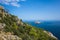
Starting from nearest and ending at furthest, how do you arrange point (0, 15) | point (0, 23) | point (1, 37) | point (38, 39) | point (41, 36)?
point (1, 37) < point (0, 23) < point (0, 15) < point (38, 39) < point (41, 36)

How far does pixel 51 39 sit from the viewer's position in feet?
167

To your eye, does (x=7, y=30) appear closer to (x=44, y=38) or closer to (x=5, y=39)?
(x=5, y=39)

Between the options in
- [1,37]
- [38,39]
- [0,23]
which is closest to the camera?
[1,37]

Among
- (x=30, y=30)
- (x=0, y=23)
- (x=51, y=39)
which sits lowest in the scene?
(x=51, y=39)

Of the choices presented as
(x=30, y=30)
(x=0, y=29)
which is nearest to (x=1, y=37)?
(x=0, y=29)

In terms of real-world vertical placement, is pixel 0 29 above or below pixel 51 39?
above

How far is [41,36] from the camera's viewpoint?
1996 inches

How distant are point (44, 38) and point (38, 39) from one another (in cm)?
257

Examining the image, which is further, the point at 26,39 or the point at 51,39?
the point at 51,39

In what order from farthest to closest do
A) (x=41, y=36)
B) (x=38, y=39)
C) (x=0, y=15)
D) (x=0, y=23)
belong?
(x=41, y=36) < (x=38, y=39) < (x=0, y=15) < (x=0, y=23)

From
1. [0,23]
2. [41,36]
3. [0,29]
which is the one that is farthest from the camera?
[41,36]

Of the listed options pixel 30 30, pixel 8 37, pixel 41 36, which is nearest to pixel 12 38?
pixel 8 37

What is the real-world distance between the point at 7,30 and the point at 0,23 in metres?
2.76

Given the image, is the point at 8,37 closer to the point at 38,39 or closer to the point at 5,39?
the point at 5,39
